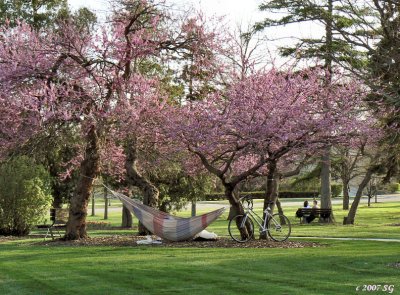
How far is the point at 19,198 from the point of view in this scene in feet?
70.1

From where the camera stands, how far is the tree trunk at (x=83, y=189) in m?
17.5

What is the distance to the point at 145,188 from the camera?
20328 millimetres

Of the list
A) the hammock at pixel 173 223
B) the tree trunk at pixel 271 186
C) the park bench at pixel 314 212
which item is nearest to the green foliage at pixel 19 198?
the hammock at pixel 173 223

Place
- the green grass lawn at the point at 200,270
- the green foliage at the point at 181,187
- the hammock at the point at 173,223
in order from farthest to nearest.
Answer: the green foliage at the point at 181,187 → the hammock at the point at 173,223 → the green grass lawn at the point at 200,270

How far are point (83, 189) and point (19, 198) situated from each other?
4680mm

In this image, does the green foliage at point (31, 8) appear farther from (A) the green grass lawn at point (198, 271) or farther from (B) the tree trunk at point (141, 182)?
(A) the green grass lawn at point (198, 271)

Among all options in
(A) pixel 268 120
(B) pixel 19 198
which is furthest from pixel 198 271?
(B) pixel 19 198

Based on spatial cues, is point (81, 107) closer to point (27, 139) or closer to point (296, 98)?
point (27, 139)

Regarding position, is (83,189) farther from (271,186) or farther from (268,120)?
(268,120)

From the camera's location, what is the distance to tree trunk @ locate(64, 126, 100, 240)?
57.5 feet

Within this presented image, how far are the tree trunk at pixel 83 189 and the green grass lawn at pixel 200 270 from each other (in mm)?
3702

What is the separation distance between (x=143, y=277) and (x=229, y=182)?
24.4 feet

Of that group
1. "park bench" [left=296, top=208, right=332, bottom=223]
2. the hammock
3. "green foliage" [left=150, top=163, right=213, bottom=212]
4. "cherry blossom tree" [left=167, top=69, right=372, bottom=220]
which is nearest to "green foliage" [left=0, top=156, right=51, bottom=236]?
the hammock

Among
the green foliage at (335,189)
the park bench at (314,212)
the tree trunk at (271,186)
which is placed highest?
the green foliage at (335,189)
